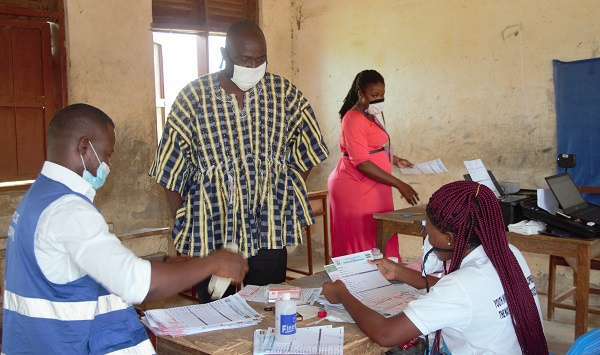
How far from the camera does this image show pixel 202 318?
2176 mm


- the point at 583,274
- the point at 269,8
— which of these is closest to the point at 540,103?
the point at 583,274

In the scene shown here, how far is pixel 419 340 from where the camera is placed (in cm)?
224

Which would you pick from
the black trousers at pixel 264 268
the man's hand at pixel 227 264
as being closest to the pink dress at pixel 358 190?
the black trousers at pixel 264 268

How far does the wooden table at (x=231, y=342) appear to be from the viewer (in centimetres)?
192

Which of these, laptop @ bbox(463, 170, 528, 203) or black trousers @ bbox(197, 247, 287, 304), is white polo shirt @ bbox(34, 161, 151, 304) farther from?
laptop @ bbox(463, 170, 528, 203)

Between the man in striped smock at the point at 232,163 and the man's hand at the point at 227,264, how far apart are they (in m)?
0.72

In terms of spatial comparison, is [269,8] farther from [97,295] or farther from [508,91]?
[97,295]

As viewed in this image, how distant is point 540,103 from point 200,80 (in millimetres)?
3468

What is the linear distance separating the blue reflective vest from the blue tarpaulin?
14.0ft

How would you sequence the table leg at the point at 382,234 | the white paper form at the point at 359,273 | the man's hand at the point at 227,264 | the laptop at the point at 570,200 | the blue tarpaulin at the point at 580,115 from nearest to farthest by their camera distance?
the man's hand at the point at 227,264, the white paper form at the point at 359,273, the laptop at the point at 570,200, the table leg at the point at 382,234, the blue tarpaulin at the point at 580,115

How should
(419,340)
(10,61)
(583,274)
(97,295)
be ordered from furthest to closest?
(10,61), (583,274), (419,340), (97,295)

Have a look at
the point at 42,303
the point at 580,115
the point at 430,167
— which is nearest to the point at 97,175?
the point at 42,303

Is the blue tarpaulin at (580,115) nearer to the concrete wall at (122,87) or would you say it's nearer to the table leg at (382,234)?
the table leg at (382,234)

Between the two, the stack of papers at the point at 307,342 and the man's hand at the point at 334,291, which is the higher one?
the man's hand at the point at 334,291
